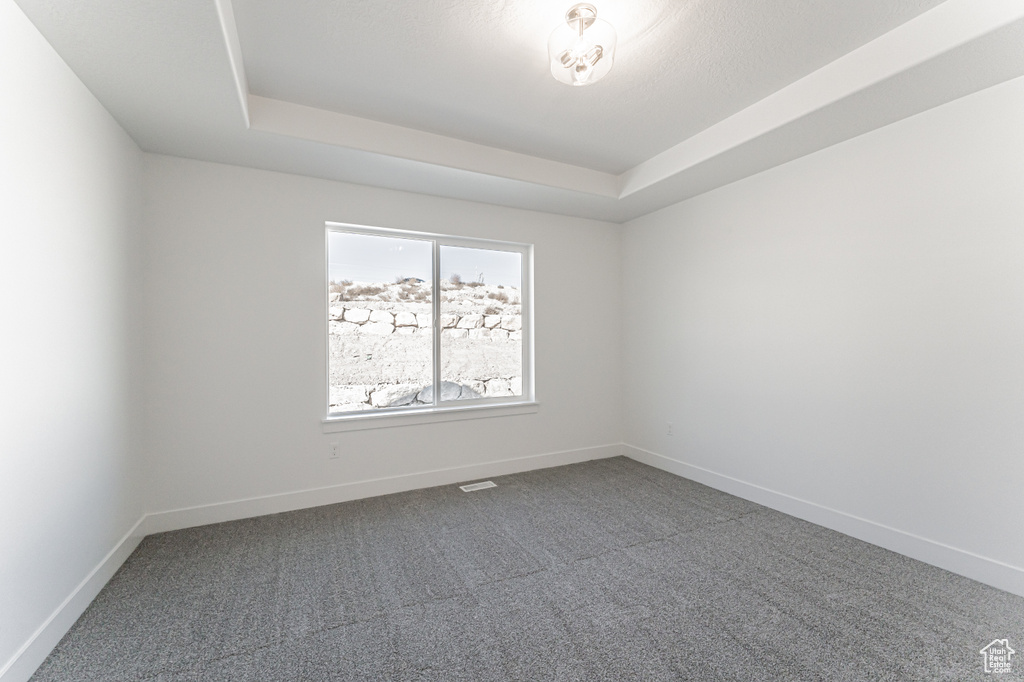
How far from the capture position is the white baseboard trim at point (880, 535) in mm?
2211

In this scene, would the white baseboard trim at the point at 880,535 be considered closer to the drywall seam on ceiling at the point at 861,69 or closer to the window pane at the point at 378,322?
the drywall seam on ceiling at the point at 861,69

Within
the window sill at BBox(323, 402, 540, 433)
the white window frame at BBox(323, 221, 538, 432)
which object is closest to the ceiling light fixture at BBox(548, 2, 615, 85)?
the white window frame at BBox(323, 221, 538, 432)

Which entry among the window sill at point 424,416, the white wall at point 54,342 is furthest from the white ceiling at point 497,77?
the window sill at point 424,416

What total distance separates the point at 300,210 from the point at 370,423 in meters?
1.72

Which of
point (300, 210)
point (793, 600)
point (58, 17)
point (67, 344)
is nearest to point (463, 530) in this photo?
point (793, 600)

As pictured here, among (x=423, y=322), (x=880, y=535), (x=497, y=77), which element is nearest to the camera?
(x=497, y=77)

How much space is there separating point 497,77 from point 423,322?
6.84 ft

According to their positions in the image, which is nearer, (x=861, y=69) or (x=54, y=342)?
(x=54, y=342)

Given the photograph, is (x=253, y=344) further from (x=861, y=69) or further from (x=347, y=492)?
(x=861, y=69)

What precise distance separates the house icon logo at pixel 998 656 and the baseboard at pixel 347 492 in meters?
2.99

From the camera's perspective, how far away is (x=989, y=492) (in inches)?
89.3

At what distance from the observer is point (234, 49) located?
2037 mm

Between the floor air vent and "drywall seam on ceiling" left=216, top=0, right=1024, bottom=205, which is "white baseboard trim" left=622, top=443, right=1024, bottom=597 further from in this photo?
"drywall seam on ceiling" left=216, top=0, right=1024, bottom=205

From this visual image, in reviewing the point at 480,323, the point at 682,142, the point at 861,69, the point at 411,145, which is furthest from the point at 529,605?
the point at 682,142
